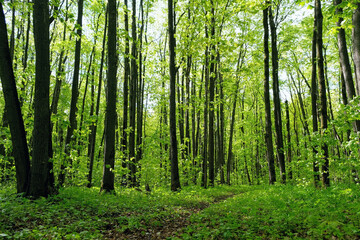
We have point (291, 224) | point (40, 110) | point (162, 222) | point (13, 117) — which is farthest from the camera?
point (13, 117)

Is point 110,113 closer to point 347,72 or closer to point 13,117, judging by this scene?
point 13,117

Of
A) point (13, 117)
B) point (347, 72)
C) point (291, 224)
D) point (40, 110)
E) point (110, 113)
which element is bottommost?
point (291, 224)

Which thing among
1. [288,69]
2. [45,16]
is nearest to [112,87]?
[45,16]

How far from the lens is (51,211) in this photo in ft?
18.3

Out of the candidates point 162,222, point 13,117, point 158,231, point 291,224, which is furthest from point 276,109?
point 13,117

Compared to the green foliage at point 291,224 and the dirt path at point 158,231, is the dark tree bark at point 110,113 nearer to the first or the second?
the dirt path at point 158,231

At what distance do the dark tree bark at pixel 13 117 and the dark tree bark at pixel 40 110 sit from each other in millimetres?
456

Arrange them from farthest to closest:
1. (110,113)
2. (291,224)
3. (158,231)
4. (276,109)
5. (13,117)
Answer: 1. (276,109)
2. (110,113)
3. (13,117)
4. (158,231)
5. (291,224)

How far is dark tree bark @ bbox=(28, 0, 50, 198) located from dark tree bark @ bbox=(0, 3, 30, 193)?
1.49 feet

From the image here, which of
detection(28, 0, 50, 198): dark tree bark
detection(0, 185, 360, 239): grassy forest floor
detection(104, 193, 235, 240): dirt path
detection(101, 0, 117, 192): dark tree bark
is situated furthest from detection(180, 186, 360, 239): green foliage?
detection(28, 0, 50, 198): dark tree bark

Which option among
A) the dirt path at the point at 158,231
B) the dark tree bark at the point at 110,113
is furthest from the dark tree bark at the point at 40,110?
the dirt path at the point at 158,231

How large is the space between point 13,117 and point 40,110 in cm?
91

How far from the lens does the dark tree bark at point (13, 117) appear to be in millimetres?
6668

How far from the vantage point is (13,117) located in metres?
6.73
